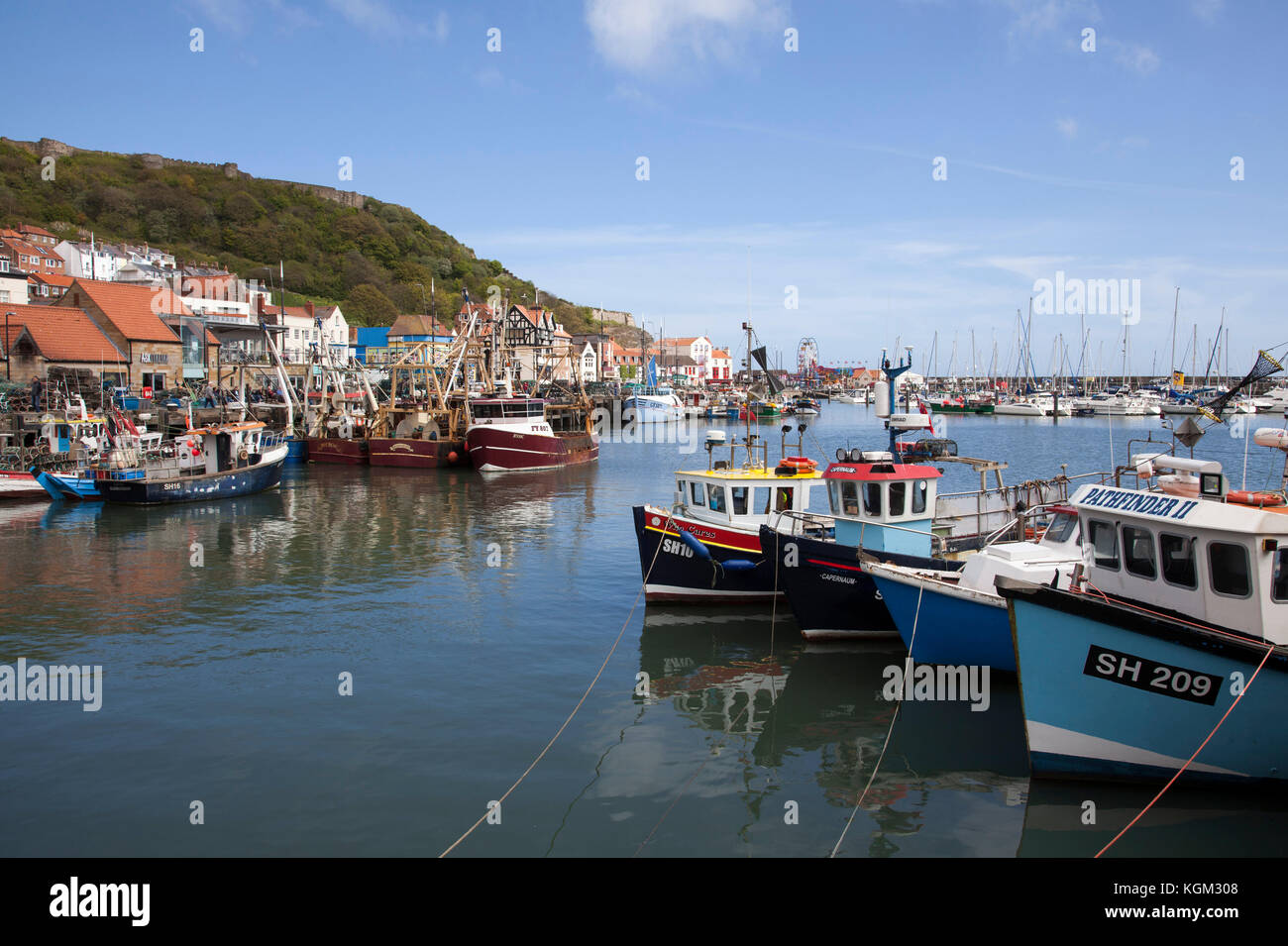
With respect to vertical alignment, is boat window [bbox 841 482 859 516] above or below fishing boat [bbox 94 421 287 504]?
above

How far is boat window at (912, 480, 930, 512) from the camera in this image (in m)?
17.7

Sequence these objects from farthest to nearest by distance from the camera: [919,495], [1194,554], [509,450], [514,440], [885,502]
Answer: [509,450], [514,440], [919,495], [885,502], [1194,554]

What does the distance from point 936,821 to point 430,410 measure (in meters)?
51.6

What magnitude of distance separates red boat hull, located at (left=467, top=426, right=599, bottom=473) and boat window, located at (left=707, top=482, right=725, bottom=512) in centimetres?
3135

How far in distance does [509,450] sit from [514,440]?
2.23 feet

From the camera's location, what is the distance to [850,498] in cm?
1781

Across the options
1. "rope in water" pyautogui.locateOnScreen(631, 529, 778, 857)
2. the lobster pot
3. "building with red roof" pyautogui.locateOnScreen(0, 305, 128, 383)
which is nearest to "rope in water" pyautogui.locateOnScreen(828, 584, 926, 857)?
"rope in water" pyautogui.locateOnScreen(631, 529, 778, 857)

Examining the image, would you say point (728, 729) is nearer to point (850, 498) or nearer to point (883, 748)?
point (883, 748)

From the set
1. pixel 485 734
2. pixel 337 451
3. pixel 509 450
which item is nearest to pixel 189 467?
pixel 509 450

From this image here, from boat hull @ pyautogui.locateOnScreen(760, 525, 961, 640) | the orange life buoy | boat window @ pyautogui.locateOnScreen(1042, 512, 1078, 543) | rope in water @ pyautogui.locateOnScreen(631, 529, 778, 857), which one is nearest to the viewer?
rope in water @ pyautogui.locateOnScreen(631, 529, 778, 857)

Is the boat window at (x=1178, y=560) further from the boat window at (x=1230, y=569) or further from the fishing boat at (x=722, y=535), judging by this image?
the fishing boat at (x=722, y=535)

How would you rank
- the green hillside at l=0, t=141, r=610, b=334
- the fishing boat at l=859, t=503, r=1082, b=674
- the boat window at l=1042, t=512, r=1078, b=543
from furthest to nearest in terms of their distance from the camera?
the green hillside at l=0, t=141, r=610, b=334 < the boat window at l=1042, t=512, r=1078, b=543 < the fishing boat at l=859, t=503, r=1082, b=674

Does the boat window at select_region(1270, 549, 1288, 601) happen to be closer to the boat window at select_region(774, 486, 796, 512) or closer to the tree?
the boat window at select_region(774, 486, 796, 512)
